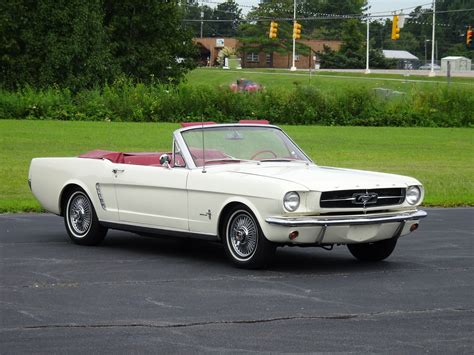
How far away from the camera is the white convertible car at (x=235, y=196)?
10.4 metres

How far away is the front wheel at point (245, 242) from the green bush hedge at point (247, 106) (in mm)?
28062

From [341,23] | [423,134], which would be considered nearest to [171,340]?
[423,134]

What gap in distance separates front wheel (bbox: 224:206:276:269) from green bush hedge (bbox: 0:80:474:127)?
28062 mm

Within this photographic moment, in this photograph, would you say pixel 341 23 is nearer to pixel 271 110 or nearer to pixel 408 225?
pixel 271 110

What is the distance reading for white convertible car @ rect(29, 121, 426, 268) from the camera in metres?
10.4

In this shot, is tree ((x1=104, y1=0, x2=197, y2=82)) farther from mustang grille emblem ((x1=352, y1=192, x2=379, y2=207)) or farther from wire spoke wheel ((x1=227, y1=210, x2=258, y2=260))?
mustang grille emblem ((x1=352, y1=192, x2=379, y2=207))

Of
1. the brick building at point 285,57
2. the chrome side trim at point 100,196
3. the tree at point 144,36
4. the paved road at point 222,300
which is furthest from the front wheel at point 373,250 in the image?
the brick building at point 285,57

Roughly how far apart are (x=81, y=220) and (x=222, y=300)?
3.96 m

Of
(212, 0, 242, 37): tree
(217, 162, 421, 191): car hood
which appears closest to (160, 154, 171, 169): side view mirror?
(217, 162, 421, 191): car hood

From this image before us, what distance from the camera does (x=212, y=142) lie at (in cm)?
1188

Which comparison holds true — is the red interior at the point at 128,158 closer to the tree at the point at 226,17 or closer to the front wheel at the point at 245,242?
the front wheel at the point at 245,242

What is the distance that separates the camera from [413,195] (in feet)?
36.7

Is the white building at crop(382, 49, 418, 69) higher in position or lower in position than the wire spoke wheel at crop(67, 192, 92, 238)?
lower

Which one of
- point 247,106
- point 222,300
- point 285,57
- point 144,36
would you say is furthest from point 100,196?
point 285,57
